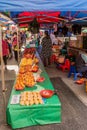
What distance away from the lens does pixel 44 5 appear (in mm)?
3650

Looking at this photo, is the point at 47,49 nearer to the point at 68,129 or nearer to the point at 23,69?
the point at 23,69

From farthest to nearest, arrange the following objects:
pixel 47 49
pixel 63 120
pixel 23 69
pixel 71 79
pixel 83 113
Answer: pixel 47 49, pixel 71 79, pixel 23 69, pixel 83 113, pixel 63 120

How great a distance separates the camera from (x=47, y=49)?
11.1 m

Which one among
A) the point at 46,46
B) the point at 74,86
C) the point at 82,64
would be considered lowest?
the point at 74,86

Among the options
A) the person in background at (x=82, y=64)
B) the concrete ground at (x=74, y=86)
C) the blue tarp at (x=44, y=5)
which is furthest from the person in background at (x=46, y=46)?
the blue tarp at (x=44, y=5)

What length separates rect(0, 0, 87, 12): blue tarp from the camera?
356cm

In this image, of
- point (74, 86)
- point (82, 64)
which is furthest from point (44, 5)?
point (82, 64)

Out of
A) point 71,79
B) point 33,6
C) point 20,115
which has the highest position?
point 33,6

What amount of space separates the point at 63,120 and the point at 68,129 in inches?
15.9

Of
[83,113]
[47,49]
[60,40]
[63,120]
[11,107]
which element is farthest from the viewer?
[60,40]

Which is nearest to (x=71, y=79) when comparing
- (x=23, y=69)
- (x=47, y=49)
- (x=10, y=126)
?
(x=23, y=69)

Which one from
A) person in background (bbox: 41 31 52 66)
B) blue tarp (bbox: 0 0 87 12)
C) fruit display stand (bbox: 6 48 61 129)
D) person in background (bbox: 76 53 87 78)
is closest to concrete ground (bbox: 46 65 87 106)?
person in background (bbox: 76 53 87 78)

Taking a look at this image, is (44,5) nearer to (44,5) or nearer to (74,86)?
(44,5)

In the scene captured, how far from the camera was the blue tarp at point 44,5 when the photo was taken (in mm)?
3562
